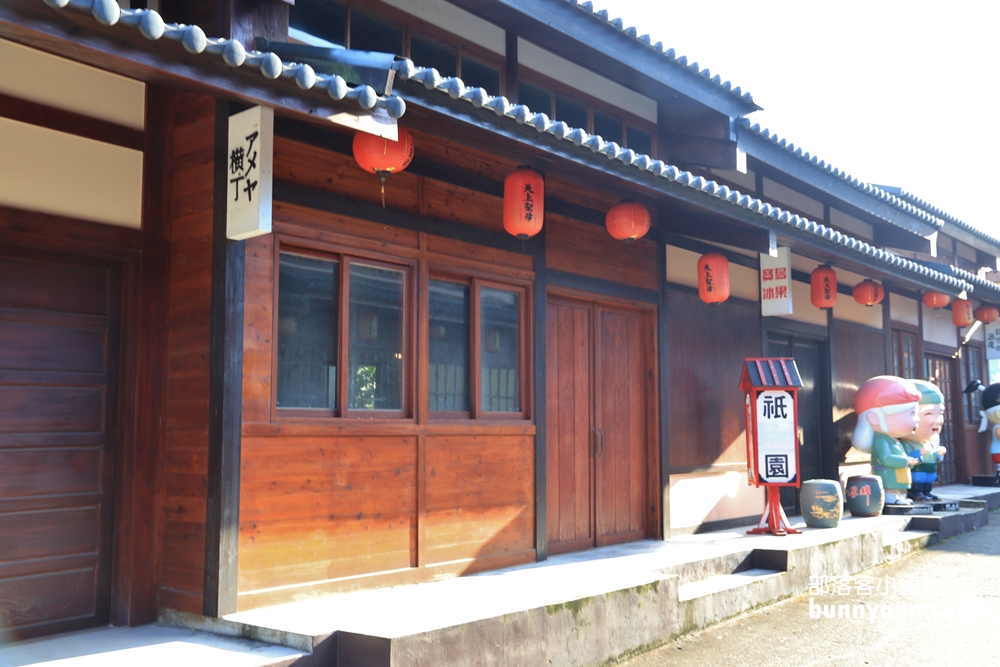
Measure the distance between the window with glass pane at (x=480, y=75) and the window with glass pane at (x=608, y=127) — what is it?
146 centimetres

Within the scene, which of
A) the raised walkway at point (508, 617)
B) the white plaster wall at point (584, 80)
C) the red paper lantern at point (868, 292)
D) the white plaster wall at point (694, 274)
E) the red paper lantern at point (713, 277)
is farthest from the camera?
the red paper lantern at point (868, 292)

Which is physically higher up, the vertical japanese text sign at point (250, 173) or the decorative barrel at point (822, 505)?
the vertical japanese text sign at point (250, 173)

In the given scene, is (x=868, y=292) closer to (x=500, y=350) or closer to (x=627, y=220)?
(x=627, y=220)

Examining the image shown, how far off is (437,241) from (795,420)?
4.62m

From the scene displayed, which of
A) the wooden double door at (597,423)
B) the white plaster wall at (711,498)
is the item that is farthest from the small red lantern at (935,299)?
the wooden double door at (597,423)

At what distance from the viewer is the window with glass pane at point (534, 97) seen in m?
8.02

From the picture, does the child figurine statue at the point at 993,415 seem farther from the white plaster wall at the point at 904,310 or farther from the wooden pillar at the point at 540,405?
the wooden pillar at the point at 540,405

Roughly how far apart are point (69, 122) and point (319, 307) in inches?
74.1

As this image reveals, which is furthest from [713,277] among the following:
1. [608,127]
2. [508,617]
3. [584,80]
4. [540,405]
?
[508,617]

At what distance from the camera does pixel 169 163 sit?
5.85 m

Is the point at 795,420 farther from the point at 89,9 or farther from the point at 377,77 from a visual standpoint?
the point at 89,9

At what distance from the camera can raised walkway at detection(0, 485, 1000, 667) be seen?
4.74m

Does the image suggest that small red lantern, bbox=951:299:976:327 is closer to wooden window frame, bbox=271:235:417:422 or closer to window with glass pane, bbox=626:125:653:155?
window with glass pane, bbox=626:125:653:155

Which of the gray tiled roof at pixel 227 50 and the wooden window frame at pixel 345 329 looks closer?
the gray tiled roof at pixel 227 50
